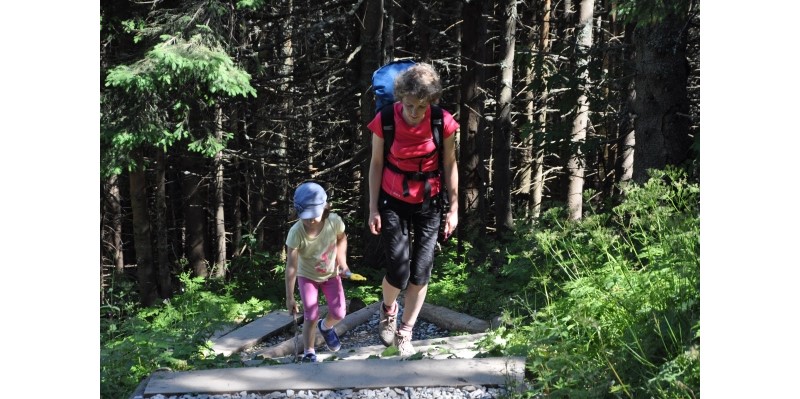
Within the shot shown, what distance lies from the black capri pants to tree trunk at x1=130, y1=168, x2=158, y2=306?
372 inches

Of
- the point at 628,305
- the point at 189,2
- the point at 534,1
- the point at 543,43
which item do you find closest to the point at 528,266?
the point at 628,305

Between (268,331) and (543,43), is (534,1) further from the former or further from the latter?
(268,331)

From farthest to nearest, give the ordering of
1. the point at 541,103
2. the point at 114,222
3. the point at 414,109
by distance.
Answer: the point at 114,222 → the point at 541,103 → the point at 414,109

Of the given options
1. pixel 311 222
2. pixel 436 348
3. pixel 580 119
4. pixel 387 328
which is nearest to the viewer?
pixel 311 222

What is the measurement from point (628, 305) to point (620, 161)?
35.1 feet

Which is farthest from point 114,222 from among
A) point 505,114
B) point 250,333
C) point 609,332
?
point 609,332

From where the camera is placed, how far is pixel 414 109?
5277 mm

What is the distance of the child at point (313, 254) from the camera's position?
583 cm

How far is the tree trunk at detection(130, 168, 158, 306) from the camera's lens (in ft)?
46.9

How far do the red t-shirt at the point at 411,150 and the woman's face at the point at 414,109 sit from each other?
0.04 metres

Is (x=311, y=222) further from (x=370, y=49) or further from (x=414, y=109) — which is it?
(x=370, y=49)

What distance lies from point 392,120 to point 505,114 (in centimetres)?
743

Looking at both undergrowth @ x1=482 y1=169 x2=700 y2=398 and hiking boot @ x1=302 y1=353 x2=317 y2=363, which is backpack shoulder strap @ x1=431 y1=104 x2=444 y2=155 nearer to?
undergrowth @ x1=482 y1=169 x2=700 y2=398

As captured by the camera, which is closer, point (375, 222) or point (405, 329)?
point (375, 222)
